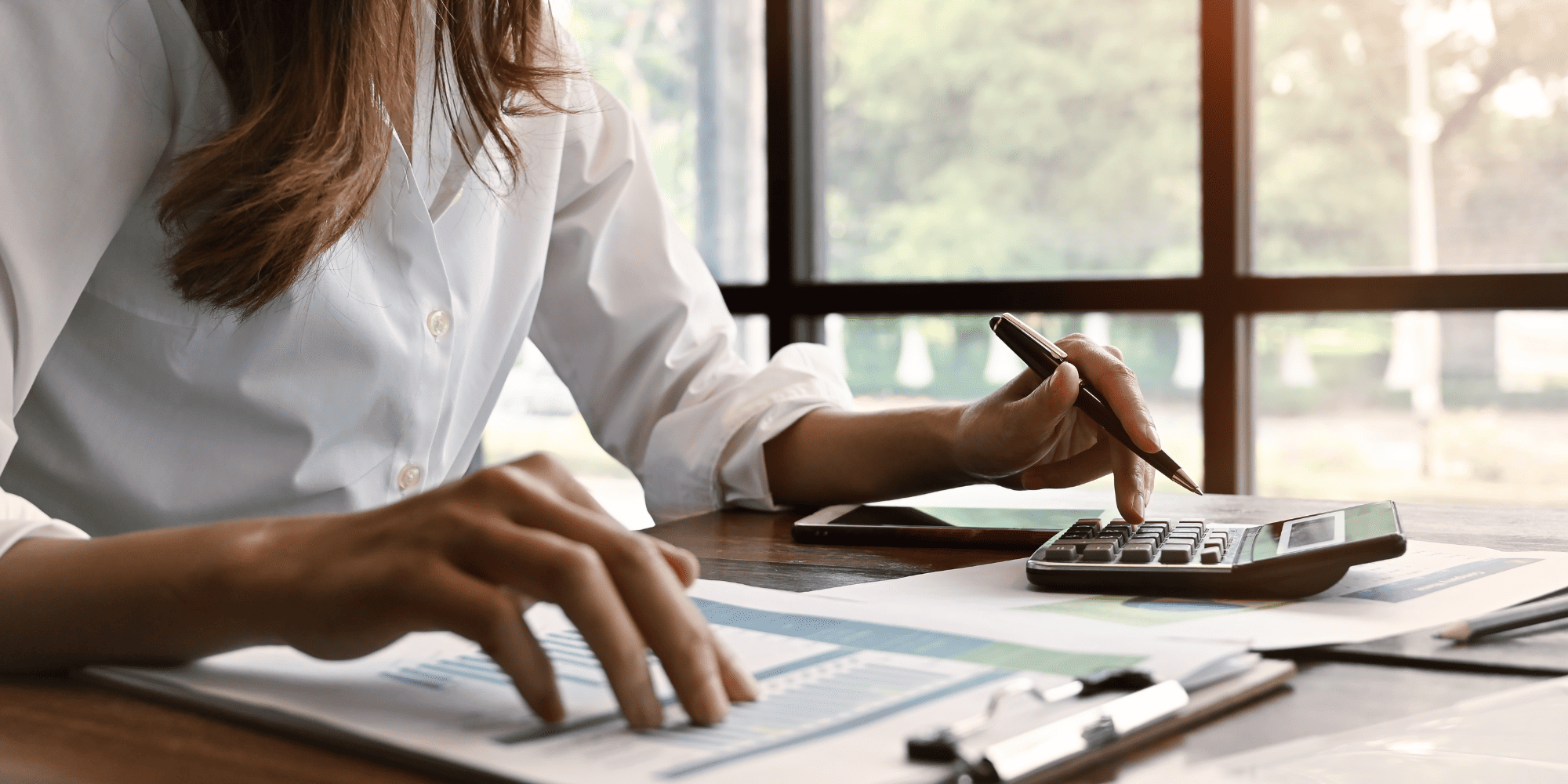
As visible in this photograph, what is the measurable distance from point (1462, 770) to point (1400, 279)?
6.56 feet

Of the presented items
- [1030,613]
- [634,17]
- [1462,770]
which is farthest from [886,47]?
[1462,770]

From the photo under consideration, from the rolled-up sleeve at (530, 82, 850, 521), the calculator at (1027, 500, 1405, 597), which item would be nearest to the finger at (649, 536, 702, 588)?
the calculator at (1027, 500, 1405, 597)

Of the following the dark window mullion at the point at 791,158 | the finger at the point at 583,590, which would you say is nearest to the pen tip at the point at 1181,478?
the finger at the point at 583,590

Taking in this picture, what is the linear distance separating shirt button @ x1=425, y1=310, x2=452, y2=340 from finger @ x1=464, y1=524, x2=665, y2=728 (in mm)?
546

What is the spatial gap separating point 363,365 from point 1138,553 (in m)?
0.55

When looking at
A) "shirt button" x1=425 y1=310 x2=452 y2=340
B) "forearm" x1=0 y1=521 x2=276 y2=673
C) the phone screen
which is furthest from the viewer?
"shirt button" x1=425 y1=310 x2=452 y2=340

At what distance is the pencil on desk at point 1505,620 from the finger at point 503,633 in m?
0.37

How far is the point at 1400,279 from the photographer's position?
7.06ft

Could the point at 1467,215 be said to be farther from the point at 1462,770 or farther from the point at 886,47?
the point at 1462,770

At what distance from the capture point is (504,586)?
0.41 m

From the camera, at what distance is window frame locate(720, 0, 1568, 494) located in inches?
84.8

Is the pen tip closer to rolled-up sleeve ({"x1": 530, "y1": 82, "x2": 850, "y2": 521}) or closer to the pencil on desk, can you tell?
the pencil on desk

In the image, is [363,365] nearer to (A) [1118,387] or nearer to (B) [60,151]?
(B) [60,151]

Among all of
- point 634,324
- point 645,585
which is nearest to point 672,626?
point 645,585
